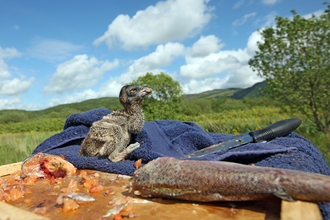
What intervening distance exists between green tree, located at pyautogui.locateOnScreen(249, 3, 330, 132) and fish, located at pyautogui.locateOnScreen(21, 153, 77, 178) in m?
6.59

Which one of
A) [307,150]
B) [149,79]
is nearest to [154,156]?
A: [307,150]

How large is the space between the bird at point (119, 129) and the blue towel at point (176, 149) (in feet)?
0.32

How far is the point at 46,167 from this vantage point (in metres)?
1.73

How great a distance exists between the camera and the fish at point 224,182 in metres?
0.85

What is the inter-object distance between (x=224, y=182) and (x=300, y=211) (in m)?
0.33

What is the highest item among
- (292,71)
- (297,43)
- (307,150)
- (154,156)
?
(297,43)

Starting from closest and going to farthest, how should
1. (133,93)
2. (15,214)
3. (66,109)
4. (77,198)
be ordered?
(15,214) < (77,198) < (133,93) < (66,109)

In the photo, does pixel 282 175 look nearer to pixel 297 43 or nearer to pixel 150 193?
pixel 150 193

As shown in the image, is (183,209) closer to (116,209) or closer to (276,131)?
(116,209)

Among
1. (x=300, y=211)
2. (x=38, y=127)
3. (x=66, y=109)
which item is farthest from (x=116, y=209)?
(x=66, y=109)

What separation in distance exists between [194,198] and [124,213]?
385mm

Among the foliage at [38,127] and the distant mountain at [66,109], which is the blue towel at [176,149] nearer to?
the distant mountain at [66,109]

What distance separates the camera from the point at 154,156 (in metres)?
1.85

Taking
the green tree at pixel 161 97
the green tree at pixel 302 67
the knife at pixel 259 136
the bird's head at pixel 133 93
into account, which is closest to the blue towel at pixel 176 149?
the knife at pixel 259 136
